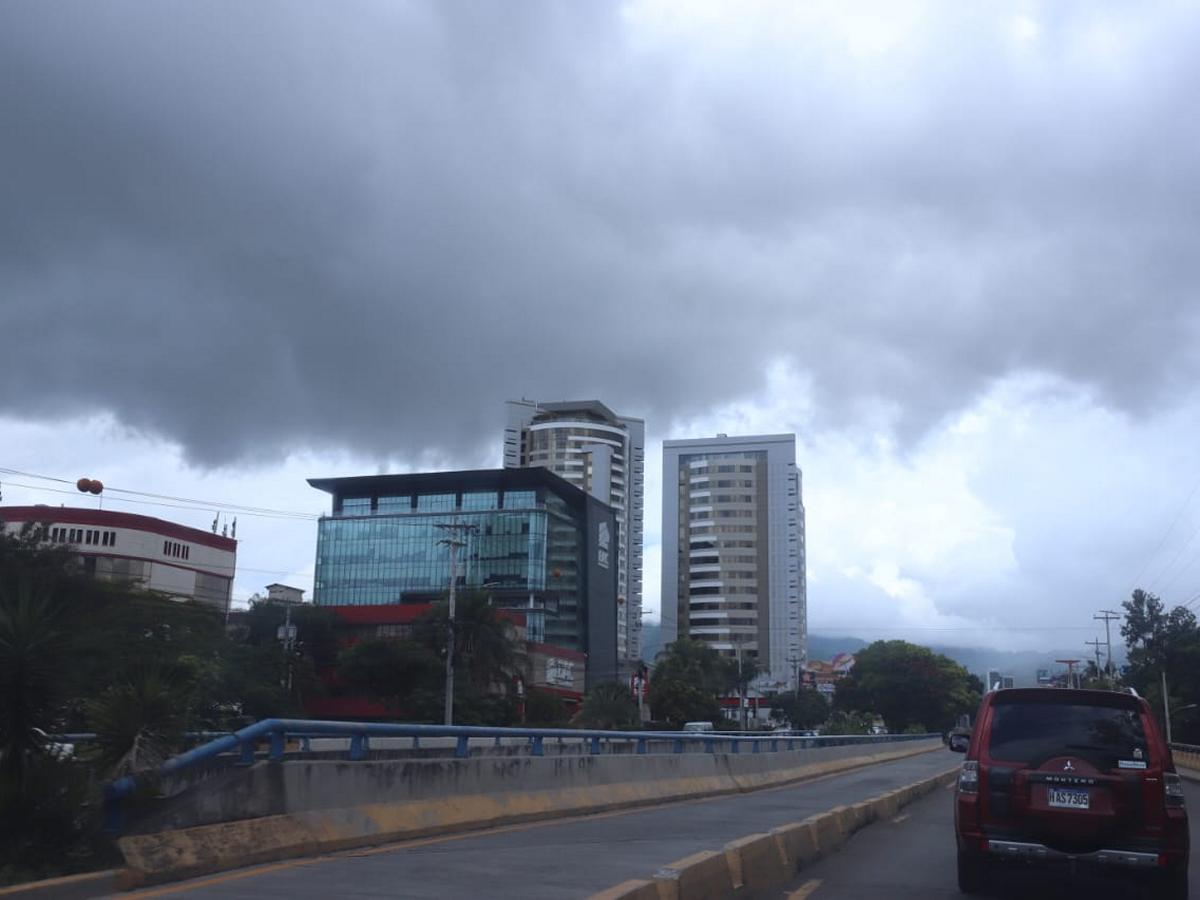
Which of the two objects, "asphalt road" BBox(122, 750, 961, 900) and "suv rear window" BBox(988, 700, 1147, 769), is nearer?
"asphalt road" BBox(122, 750, 961, 900)

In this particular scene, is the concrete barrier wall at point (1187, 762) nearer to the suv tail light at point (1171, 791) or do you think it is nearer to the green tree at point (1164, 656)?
the green tree at point (1164, 656)

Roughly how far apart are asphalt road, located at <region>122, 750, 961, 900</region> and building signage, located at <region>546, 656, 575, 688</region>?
82782 millimetres

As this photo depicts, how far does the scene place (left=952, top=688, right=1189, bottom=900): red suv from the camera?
30.6 ft

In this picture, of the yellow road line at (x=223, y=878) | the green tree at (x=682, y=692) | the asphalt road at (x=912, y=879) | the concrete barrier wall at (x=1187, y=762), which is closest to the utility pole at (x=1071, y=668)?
the green tree at (x=682, y=692)

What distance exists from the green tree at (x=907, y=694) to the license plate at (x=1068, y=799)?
13885 centimetres

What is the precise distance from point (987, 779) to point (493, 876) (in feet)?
14.2

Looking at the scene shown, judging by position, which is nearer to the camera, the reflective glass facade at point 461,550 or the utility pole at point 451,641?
the utility pole at point 451,641

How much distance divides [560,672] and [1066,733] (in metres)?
91.8

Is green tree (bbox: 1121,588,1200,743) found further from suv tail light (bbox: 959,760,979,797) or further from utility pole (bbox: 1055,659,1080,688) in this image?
suv tail light (bbox: 959,760,979,797)

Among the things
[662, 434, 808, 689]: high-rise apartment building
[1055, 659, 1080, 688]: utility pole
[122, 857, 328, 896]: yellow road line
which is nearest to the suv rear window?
[122, 857, 328, 896]: yellow road line

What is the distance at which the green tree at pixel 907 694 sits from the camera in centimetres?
14275

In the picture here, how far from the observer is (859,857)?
12.7 metres

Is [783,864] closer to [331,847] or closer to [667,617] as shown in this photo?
[331,847]

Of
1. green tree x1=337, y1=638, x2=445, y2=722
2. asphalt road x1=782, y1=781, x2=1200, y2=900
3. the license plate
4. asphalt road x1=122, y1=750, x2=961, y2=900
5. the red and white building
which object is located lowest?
asphalt road x1=782, y1=781, x2=1200, y2=900
